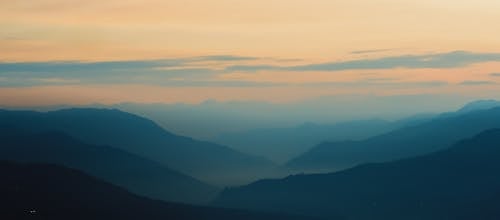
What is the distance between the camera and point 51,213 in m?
200

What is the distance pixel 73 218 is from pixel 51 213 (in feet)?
26.2

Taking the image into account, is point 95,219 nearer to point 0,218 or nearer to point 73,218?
point 73,218

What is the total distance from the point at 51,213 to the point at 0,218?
12813mm

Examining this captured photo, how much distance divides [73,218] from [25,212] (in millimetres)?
13364

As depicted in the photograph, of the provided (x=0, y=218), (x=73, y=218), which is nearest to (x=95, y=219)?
(x=73, y=218)

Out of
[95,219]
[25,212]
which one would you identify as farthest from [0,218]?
[95,219]

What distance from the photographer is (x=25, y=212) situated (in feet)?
652

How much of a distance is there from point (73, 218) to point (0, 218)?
686 inches

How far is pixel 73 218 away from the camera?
641 feet

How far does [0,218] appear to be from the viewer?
632 feet

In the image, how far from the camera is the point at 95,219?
199500 millimetres

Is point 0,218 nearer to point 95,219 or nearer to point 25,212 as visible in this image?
point 25,212

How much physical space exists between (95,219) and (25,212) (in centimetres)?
1760

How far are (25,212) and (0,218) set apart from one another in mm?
7546
